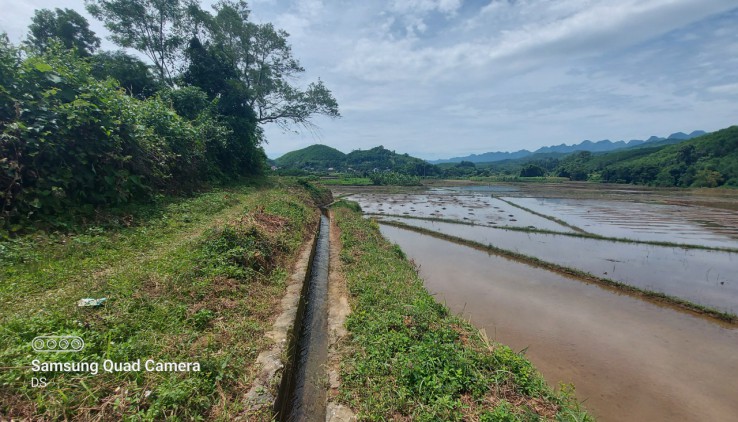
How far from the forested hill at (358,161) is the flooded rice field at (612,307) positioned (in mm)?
74045

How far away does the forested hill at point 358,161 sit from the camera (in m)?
91.1

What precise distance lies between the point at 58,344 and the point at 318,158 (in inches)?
4491

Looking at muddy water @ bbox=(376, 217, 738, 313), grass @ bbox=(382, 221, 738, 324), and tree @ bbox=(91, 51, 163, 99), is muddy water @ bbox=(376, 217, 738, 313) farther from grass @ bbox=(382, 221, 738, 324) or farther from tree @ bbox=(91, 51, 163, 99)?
tree @ bbox=(91, 51, 163, 99)

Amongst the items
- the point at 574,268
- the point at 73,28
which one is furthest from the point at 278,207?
the point at 73,28

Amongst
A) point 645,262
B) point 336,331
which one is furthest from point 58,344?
point 645,262

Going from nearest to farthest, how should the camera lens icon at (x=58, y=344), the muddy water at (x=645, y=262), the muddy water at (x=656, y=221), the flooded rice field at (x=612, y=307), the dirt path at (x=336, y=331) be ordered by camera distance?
the camera lens icon at (x=58, y=344)
the dirt path at (x=336, y=331)
the flooded rice field at (x=612, y=307)
the muddy water at (x=645, y=262)
the muddy water at (x=656, y=221)

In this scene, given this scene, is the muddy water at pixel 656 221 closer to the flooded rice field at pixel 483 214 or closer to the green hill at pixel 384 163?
the flooded rice field at pixel 483 214

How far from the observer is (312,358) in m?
4.88

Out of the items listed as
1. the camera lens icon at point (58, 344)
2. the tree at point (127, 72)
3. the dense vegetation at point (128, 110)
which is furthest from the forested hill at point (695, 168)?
the tree at point (127, 72)

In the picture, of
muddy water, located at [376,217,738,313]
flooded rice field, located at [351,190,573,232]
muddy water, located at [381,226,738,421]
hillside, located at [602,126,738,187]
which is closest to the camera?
muddy water, located at [381,226,738,421]

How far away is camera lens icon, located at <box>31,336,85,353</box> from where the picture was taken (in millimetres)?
2840

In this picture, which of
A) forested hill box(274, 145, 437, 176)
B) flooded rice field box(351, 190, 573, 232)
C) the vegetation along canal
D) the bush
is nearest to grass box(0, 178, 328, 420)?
the vegetation along canal

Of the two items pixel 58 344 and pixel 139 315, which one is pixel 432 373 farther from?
pixel 58 344

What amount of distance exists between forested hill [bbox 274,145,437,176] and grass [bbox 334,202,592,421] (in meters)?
84.3
